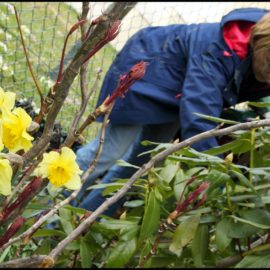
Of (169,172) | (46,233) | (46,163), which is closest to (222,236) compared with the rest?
(169,172)

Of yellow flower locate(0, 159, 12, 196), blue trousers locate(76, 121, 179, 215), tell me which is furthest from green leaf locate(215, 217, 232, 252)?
blue trousers locate(76, 121, 179, 215)

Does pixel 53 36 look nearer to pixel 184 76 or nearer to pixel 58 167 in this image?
pixel 184 76

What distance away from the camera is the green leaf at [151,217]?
1.01 metres

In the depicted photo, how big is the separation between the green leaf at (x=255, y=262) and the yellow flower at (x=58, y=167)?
1.30 feet

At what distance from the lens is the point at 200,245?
3.47ft

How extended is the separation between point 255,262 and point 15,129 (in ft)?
1.67

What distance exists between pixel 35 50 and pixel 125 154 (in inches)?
48.3

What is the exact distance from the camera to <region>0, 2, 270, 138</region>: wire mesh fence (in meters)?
2.70

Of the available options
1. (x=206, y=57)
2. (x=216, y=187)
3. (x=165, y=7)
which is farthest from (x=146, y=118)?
(x=165, y=7)

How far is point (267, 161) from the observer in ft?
3.90

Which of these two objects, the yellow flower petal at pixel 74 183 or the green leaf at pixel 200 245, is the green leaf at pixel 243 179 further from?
the yellow flower petal at pixel 74 183

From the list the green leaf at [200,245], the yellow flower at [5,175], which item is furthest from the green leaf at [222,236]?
the yellow flower at [5,175]

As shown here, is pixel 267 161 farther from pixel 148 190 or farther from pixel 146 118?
pixel 146 118

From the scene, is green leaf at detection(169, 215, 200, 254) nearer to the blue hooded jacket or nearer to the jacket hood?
the blue hooded jacket
